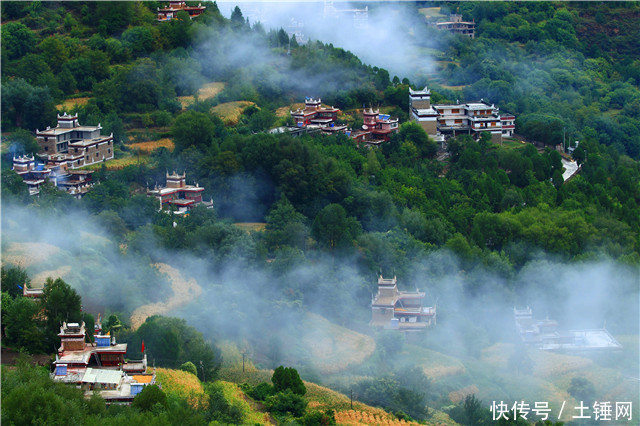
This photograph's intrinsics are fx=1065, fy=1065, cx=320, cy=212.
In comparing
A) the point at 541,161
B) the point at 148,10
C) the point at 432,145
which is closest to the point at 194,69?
the point at 148,10

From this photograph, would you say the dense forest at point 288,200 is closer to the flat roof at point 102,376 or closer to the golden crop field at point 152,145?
the golden crop field at point 152,145

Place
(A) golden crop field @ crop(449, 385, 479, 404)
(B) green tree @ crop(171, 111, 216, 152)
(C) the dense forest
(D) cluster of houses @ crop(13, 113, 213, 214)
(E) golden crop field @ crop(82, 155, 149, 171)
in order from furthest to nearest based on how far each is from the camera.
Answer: (B) green tree @ crop(171, 111, 216, 152) → (E) golden crop field @ crop(82, 155, 149, 171) → (D) cluster of houses @ crop(13, 113, 213, 214) → (C) the dense forest → (A) golden crop field @ crop(449, 385, 479, 404)

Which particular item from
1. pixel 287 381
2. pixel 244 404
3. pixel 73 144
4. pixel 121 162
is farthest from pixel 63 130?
pixel 244 404

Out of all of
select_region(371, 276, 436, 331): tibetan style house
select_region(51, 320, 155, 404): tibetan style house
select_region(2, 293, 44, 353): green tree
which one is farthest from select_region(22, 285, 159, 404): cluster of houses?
select_region(371, 276, 436, 331): tibetan style house

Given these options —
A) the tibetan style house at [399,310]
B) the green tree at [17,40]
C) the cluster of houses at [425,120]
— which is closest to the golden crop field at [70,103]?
the green tree at [17,40]

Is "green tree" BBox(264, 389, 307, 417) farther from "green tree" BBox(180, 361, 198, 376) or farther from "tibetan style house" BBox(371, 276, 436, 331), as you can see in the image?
"tibetan style house" BBox(371, 276, 436, 331)
